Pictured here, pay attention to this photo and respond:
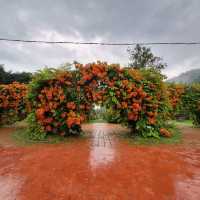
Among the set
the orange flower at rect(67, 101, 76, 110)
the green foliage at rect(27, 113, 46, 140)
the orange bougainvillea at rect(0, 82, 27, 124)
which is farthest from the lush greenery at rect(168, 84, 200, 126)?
the orange bougainvillea at rect(0, 82, 27, 124)

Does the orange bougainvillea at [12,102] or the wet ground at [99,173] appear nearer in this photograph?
the wet ground at [99,173]

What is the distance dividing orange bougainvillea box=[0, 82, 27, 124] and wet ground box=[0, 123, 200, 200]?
3.58 m

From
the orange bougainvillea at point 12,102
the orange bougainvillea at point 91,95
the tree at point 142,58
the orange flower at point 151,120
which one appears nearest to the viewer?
the orange bougainvillea at point 91,95

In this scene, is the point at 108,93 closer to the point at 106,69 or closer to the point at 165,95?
the point at 106,69

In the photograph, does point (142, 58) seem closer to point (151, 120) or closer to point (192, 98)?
point (192, 98)

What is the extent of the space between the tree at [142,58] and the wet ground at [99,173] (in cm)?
2228

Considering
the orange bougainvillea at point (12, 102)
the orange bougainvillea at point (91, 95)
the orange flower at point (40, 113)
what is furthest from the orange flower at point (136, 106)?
the orange bougainvillea at point (12, 102)

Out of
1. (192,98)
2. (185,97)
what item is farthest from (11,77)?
(192,98)

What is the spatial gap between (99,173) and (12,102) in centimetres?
648

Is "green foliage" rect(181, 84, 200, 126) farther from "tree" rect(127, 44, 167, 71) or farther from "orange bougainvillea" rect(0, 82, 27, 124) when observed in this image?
"tree" rect(127, 44, 167, 71)

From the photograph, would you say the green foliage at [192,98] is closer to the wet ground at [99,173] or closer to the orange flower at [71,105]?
the wet ground at [99,173]

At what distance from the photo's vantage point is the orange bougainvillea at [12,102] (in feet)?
26.8

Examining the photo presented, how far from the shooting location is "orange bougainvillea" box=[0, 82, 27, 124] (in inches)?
321

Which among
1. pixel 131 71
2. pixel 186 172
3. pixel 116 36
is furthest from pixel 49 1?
pixel 186 172
